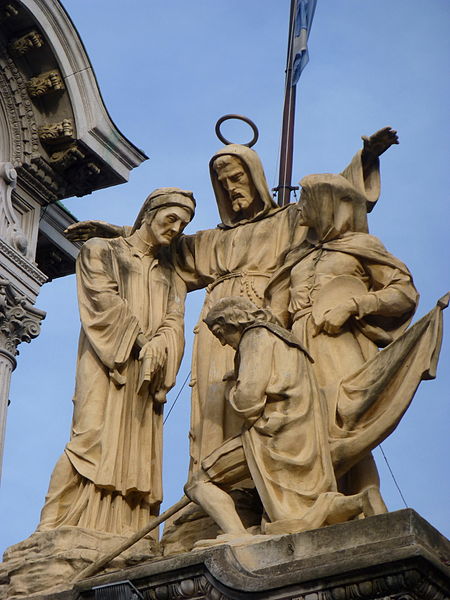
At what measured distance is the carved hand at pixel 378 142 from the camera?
42.8ft

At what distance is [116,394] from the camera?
42.4ft

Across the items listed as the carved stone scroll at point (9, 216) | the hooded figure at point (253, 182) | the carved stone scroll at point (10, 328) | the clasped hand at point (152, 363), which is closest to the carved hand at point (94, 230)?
the hooded figure at point (253, 182)

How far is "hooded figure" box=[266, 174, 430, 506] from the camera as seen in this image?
12064mm

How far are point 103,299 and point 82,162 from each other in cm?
731

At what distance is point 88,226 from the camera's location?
1409 centimetres

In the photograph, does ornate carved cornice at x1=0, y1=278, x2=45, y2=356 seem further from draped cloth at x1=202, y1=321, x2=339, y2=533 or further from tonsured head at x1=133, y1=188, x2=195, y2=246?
draped cloth at x1=202, y1=321, x2=339, y2=533

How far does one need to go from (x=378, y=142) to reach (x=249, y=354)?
2158 mm

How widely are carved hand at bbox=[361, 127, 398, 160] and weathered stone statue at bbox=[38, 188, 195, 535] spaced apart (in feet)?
4.65

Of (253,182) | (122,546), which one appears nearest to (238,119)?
(253,182)

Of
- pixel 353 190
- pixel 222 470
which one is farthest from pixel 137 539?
pixel 353 190

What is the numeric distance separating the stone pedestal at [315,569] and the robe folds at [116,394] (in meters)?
1.41

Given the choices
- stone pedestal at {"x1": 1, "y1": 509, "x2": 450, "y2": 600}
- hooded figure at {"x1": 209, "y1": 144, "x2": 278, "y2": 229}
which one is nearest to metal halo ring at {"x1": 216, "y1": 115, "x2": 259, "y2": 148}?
hooded figure at {"x1": 209, "y1": 144, "x2": 278, "y2": 229}

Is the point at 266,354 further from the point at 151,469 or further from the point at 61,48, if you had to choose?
the point at 61,48

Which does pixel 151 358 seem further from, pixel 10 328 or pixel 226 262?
pixel 10 328
